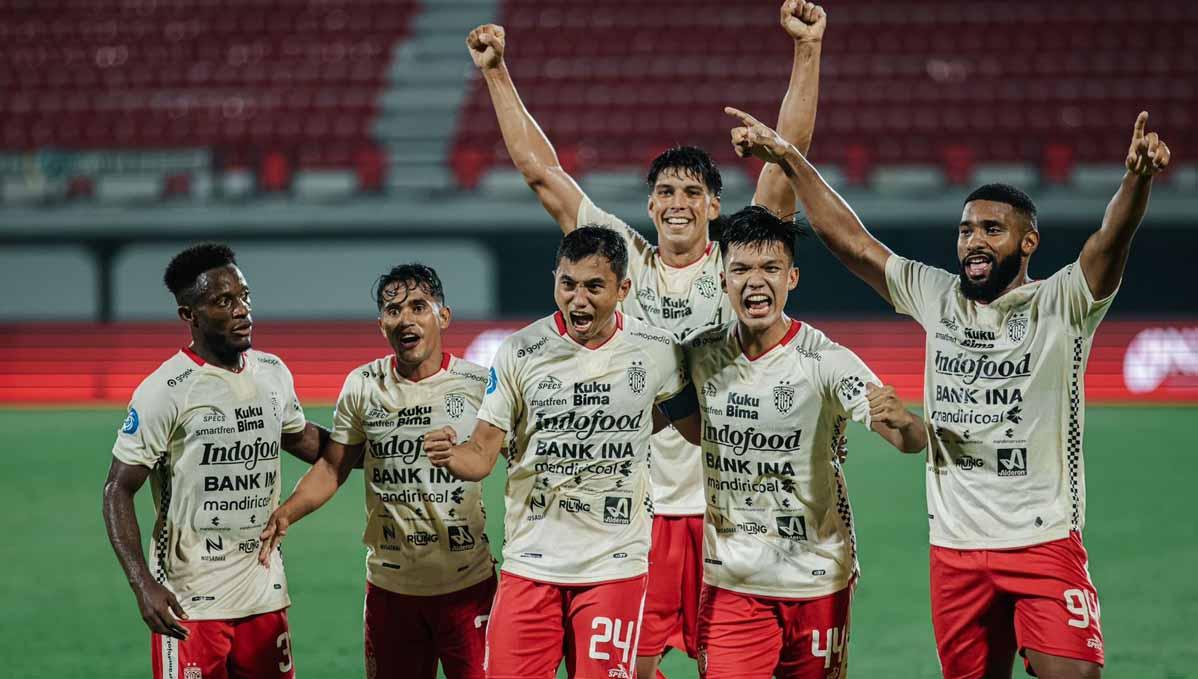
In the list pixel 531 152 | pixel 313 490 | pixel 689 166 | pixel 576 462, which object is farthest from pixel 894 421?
pixel 531 152

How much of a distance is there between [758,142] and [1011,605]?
1.96 metres

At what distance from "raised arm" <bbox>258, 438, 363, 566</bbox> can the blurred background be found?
6.54m

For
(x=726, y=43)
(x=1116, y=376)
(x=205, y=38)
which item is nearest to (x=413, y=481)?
(x=1116, y=376)

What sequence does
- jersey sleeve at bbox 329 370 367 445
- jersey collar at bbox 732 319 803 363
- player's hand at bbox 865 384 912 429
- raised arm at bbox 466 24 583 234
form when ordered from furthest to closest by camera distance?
raised arm at bbox 466 24 583 234 → jersey sleeve at bbox 329 370 367 445 → jersey collar at bbox 732 319 803 363 → player's hand at bbox 865 384 912 429

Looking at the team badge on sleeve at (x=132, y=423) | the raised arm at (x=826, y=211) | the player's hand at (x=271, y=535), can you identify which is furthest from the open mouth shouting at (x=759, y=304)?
the team badge on sleeve at (x=132, y=423)

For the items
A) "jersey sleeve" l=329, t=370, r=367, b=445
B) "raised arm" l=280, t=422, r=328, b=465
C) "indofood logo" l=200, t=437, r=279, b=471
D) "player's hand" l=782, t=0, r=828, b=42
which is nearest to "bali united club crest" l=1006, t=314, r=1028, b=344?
"player's hand" l=782, t=0, r=828, b=42

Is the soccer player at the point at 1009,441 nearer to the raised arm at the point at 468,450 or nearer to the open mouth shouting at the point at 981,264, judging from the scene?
the open mouth shouting at the point at 981,264

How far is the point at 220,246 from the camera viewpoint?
4.83 metres

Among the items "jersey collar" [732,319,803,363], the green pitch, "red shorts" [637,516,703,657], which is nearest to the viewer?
"jersey collar" [732,319,803,363]

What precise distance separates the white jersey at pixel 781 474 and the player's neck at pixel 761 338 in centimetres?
3

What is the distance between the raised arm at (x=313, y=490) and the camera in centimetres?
475

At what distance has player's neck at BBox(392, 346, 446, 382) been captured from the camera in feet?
16.7

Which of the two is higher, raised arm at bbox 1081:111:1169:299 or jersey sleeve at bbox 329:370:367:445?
raised arm at bbox 1081:111:1169:299

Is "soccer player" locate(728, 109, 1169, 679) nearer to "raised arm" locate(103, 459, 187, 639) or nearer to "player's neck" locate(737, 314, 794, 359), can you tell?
"player's neck" locate(737, 314, 794, 359)
